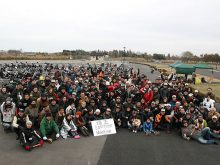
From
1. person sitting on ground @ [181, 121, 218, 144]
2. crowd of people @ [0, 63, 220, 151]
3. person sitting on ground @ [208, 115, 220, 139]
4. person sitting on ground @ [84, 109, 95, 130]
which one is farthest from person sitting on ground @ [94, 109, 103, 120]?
person sitting on ground @ [208, 115, 220, 139]

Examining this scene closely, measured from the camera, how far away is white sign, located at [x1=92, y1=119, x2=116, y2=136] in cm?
955

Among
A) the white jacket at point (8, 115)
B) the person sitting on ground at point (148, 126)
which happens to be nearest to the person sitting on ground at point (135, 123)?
the person sitting on ground at point (148, 126)

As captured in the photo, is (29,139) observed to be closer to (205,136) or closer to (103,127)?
(103,127)

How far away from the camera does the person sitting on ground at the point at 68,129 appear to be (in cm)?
901

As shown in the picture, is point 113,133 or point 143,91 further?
point 143,91

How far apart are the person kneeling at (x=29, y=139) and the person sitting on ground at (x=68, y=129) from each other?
3.49ft

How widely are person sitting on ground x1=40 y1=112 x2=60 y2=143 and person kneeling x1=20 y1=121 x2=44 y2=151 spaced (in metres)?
0.47

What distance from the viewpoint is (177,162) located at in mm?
7121

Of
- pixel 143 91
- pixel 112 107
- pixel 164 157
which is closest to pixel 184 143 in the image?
pixel 164 157

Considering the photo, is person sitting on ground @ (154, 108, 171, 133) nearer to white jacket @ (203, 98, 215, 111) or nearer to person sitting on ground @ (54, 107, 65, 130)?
white jacket @ (203, 98, 215, 111)

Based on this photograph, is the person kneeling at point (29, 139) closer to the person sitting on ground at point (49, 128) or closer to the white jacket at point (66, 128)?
the person sitting on ground at point (49, 128)

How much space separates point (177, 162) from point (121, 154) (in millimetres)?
1659

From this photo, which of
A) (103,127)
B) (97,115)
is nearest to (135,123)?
(103,127)

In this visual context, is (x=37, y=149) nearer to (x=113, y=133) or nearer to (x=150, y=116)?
(x=113, y=133)
